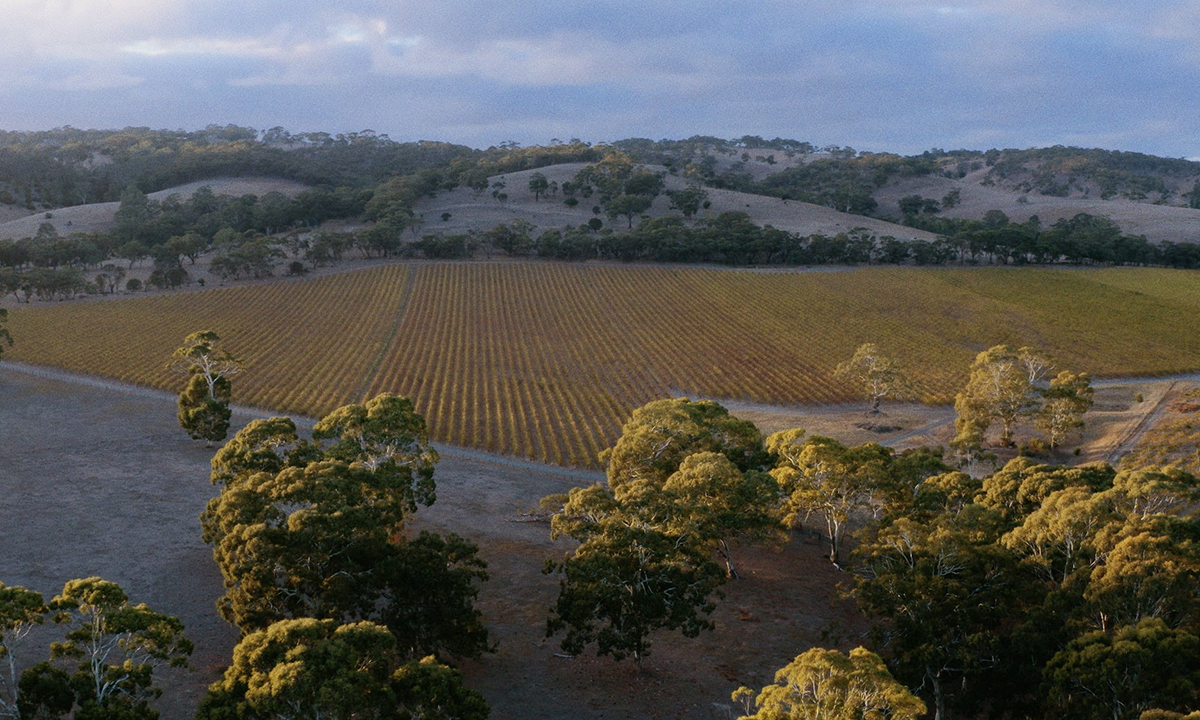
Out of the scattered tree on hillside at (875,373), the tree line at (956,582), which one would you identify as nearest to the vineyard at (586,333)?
the scattered tree on hillside at (875,373)

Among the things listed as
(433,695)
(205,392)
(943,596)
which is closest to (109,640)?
(433,695)

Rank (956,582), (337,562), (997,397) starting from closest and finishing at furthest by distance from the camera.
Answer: (337,562), (956,582), (997,397)

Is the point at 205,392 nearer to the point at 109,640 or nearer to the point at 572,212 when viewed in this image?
the point at 109,640

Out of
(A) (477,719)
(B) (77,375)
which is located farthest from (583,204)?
(A) (477,719)

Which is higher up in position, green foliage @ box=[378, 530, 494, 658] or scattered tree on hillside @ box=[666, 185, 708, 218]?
scattered tree on hillside @ box=[666, 185, 708, 218]

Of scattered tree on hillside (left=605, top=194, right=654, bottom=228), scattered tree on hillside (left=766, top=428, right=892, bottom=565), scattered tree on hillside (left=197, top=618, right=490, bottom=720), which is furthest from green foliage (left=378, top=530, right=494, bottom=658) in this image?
scattered tree on hillside (left=605, top=194, right=654, bottom=228)

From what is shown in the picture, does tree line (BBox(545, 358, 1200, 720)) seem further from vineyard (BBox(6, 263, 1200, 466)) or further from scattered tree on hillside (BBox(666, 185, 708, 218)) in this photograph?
scattered tree on hillside (BBox(666, 185, 708, 218))

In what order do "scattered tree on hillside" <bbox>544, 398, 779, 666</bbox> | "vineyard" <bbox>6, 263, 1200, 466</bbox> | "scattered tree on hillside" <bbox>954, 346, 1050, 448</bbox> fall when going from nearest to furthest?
"scattered tree on hillside" <bbox>544, 398, 779, 666</bbox>
"scattered tree on hillside" <bbox>954, 346, 1050, 448</bbox>
"vineyard" <bbox>6, 263, 1200, 466</bbox>
